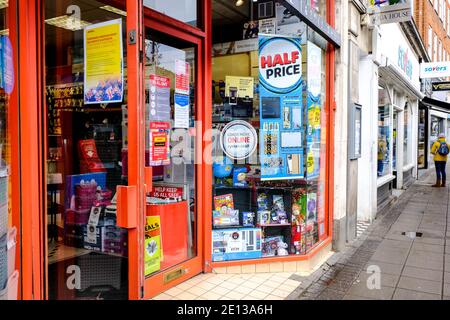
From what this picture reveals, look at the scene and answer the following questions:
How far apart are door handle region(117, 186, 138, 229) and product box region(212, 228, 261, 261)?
218cm

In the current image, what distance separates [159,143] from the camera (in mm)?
3723

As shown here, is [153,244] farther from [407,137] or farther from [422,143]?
[422,143]

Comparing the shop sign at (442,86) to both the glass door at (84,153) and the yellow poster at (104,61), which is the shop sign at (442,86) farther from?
the yellow poster at (104,61)

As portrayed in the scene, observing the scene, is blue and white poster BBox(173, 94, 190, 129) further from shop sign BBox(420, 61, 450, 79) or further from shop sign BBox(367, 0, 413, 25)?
shop sign BBox(420, 61, 450, 79)

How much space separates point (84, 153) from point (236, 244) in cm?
193

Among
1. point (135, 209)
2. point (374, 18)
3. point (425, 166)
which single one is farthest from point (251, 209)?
point (425, 166)

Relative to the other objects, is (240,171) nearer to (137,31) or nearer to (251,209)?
(251,209)

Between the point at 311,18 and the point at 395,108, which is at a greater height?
the point at 311,18

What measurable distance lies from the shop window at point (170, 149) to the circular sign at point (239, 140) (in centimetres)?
52

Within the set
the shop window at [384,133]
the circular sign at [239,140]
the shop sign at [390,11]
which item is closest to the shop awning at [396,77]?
the shop window at [384,133]

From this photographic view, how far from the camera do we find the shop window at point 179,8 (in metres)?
3.56

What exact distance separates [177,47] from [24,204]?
7.07 feet

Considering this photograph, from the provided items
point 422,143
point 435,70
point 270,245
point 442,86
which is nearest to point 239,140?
point 270,245

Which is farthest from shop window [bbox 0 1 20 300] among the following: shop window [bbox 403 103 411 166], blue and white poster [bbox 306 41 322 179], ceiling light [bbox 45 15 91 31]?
shop window [bbox 403 103 411 166]
